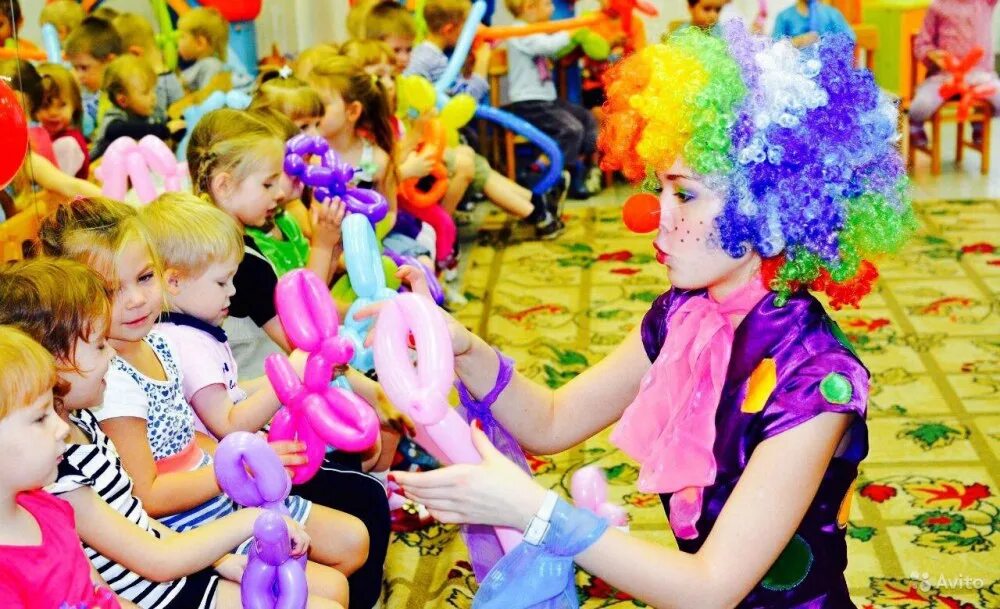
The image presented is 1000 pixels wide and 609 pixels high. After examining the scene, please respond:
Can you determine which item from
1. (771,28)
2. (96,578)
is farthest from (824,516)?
(771,28)

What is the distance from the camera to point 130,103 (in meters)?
3.95

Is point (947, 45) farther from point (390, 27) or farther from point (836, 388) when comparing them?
point (836, 388)

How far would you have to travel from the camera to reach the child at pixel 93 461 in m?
1.54

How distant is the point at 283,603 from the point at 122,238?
0.63 metres

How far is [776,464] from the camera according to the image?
56.6 inches

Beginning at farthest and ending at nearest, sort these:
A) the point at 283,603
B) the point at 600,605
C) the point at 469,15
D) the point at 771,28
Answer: the point at 771,28 < the point at 469,15 < the point at 600,605 < the point at 283,603

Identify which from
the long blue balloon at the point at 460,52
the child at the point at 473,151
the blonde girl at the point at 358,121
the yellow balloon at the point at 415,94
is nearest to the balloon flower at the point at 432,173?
the yellow balloon at the point at 415,94

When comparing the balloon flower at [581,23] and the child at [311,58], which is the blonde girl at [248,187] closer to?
the child at [311,58]

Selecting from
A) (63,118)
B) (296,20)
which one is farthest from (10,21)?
(296,20)

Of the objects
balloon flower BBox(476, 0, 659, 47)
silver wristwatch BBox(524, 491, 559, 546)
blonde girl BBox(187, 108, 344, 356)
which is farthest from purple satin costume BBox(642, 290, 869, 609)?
balloon flower BBox(476, 0, 659, 47)

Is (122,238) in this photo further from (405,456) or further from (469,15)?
(469,15)

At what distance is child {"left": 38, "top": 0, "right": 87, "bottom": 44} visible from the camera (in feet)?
12.0

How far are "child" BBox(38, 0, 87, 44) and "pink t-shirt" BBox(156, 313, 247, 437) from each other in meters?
1.94

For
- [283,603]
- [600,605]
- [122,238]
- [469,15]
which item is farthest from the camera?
[469,15]
